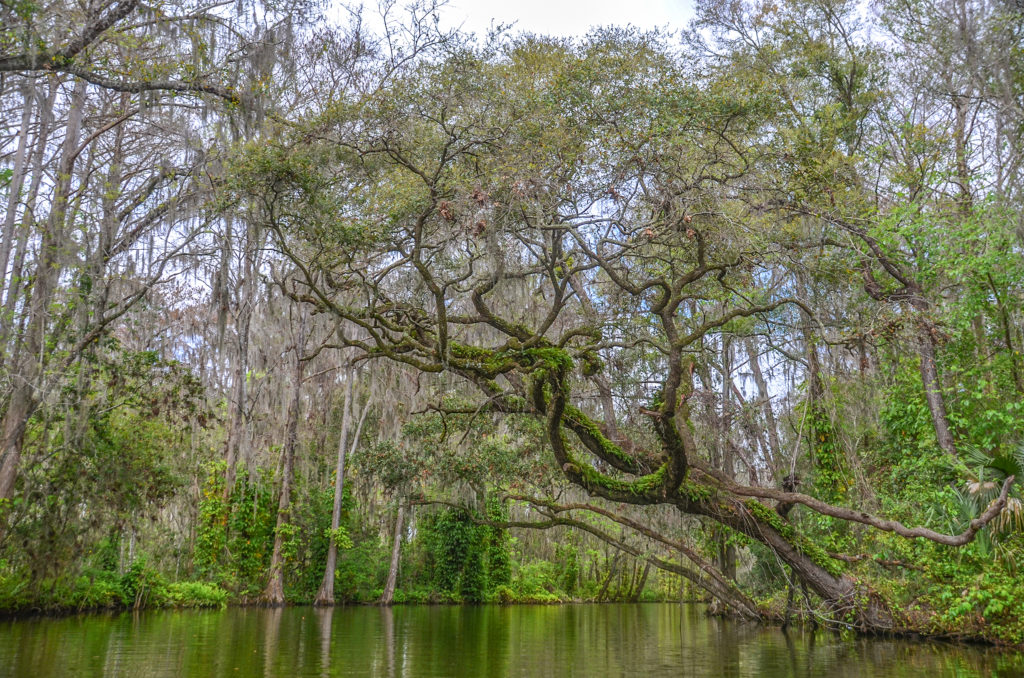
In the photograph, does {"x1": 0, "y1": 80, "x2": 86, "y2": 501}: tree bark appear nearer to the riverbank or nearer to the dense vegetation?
the dense vegetation

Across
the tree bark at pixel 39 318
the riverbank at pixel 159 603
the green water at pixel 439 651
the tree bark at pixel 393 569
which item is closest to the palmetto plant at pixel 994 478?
the green water at pixel 439 651

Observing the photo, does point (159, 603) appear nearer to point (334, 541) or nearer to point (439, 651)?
point (334, 541)

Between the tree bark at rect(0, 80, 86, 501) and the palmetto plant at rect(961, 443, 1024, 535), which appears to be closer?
the palmetto plant at rect(961, 443, 1024, 535)

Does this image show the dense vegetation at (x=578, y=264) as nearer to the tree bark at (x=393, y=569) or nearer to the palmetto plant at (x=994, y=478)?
the palmetto plant at (x=994, y=478)

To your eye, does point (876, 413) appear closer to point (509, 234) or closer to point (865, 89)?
point (865, 89)

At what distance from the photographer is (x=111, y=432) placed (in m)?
13.2

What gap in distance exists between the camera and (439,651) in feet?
27.2

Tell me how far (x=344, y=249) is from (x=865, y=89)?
391 inches

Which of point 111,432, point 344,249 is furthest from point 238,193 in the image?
point 111,432

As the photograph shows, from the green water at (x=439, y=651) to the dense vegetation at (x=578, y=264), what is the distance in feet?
4.92

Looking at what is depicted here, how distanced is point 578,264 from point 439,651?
20.0 feet

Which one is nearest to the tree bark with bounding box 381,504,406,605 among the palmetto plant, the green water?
the green water

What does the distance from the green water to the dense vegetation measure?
150 cm

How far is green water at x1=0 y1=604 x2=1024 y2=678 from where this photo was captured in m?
6.42
